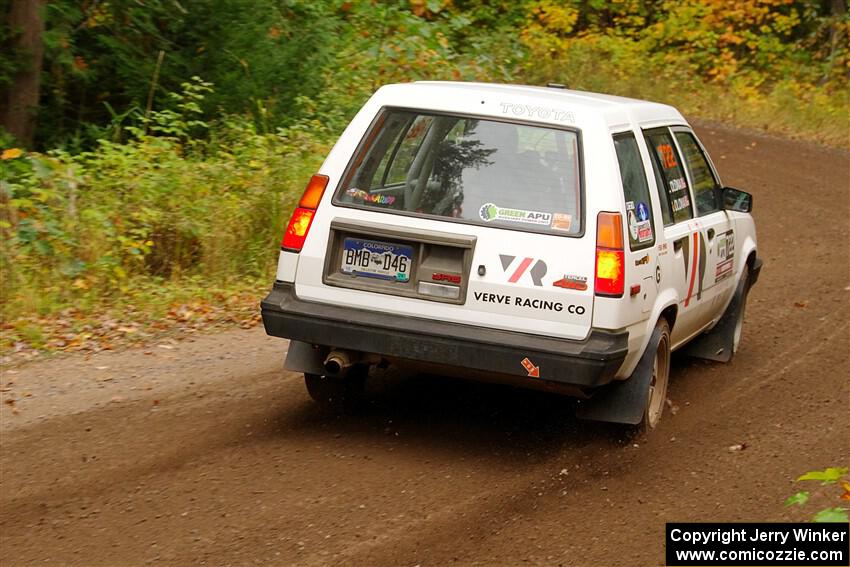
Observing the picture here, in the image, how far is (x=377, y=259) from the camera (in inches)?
235

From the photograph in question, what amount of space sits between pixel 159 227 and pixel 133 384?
3059mm

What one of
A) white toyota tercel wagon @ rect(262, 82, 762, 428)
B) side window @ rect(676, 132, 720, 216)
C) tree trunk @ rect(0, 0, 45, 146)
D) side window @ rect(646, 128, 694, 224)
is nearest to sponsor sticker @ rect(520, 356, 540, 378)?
white toyota tercel wagon @ rect(262, 82, 762, 428)

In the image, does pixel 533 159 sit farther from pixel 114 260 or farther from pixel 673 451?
pixel 114 260

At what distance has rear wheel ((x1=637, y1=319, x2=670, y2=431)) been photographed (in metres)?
6.57

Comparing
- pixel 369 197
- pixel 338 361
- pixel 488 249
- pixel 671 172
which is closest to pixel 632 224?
pixel 488 249

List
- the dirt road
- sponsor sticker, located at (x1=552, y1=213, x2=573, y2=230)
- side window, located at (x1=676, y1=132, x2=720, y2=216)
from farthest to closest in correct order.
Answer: side window, located at (x1=676, y1=132, x2=720, y2=216), sponsor sticker, located at (x1=552, y1=213, x2=573, y2=230), the dirt road

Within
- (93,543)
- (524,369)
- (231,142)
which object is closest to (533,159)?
(524,369)

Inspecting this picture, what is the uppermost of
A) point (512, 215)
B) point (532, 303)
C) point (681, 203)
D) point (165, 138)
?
point (681, 203)

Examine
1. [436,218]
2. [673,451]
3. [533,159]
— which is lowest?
[673,451]

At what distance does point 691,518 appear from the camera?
536 cm

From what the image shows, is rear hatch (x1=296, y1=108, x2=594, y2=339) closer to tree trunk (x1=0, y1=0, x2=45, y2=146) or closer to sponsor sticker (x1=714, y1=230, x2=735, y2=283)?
sponsor sticker (x1=714, y1=230, x2=735, y2=283)

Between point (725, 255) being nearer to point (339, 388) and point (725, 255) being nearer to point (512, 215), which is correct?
point (512, 215)

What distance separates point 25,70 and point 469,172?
7.46m

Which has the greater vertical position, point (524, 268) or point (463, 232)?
point (463, 232)
